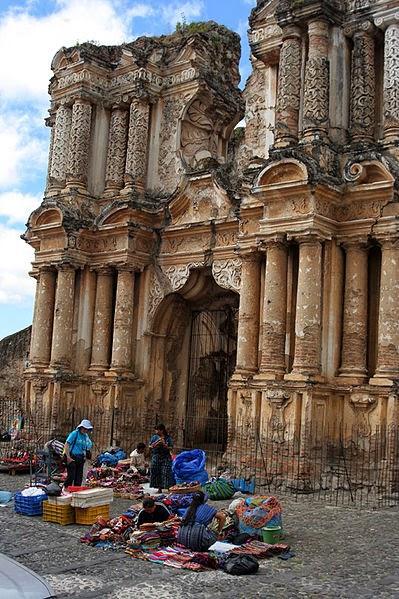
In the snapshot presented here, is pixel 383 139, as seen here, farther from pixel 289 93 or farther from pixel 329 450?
pixel 329 450

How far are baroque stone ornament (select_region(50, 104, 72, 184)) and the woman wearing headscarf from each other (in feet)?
29.3

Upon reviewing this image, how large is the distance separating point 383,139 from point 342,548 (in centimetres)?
777

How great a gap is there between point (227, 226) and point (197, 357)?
3569 mm

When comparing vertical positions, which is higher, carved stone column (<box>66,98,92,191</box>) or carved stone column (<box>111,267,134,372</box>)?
carved stone column (<box>66,98,92,191</box>)

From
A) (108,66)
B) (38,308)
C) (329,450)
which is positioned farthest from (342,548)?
(108,66)

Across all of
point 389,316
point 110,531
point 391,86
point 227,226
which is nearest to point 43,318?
point 227,226

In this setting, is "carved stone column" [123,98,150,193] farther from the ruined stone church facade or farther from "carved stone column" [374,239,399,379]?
"carved stone column" [374,239,399,379]

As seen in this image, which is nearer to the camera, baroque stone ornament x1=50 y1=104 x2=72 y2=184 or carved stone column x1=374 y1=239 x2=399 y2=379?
carved stone column x1=374 y1=239 x2=399 y2=379

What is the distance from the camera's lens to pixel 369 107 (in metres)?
13.9

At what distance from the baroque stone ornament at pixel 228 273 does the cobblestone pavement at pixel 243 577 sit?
6620 millimetres

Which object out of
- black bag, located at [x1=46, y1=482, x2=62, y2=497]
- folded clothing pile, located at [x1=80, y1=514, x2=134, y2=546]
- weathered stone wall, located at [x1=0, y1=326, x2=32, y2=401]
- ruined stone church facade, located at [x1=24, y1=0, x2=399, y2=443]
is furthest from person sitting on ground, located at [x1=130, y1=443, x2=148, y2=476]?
weathered stone wall, located at [x1=0, y1=326, x2=32, y2=401]

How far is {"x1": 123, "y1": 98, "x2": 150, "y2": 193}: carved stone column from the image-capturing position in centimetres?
1770

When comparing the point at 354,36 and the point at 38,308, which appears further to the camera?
the point at 38,308

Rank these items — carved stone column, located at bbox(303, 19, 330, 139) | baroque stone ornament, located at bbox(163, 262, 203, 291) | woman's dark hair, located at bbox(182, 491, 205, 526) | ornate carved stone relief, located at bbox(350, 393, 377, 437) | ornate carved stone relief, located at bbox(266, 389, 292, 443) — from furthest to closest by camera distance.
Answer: baroque stone ornament, located at bbox(163, 262, 203, 291)
carved stone column, located at bbox(303, 19, 330, 139)
ornate carved stone relief, located at bbox(266, 389, 292, 443)
ornate carved stone relief, located at bbox(350, 393, 377, 437)
woman's dark hair, located at bbox(182, 491, 205, 526)
